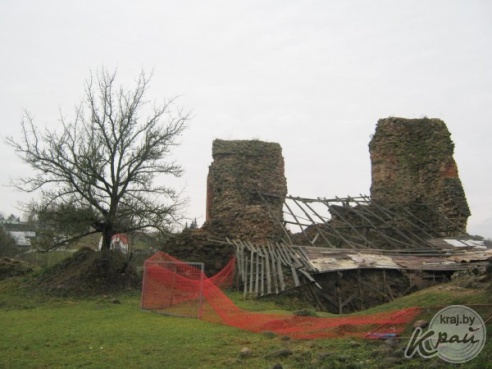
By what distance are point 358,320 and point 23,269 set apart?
47.6 feet

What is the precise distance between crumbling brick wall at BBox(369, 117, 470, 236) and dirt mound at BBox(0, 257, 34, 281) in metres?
14.2

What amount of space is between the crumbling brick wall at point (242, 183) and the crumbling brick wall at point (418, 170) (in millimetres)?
4363

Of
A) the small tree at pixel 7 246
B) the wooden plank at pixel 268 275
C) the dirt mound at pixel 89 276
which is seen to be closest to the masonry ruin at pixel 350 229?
the wooden plank at pixel 268 275

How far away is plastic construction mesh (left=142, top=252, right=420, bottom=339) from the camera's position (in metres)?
7.56

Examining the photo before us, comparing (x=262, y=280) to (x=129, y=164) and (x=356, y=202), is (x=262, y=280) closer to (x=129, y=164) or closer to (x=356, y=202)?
(x=129, y=164)

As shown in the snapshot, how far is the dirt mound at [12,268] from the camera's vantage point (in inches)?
709

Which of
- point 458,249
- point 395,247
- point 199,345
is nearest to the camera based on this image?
point 199,345

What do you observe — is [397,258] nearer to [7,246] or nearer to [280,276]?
[280,276]

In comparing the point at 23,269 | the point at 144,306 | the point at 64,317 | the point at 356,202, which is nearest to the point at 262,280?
the point at 144,306

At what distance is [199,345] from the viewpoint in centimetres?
767

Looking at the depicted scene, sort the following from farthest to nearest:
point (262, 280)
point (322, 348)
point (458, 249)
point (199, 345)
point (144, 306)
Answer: point (458, 249), point (262, 280), point (144, 306), point (199, 345), point (322, 348)

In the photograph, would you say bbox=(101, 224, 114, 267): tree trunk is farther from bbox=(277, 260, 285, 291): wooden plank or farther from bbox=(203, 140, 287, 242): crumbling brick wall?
bbox=(277, 260, 285, 291): wooden plank

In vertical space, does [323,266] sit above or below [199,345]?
above

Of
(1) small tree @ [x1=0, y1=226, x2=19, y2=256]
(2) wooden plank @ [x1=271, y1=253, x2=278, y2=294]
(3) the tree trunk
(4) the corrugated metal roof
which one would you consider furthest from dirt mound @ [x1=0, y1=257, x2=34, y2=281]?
(4) the corrugated metal roof
